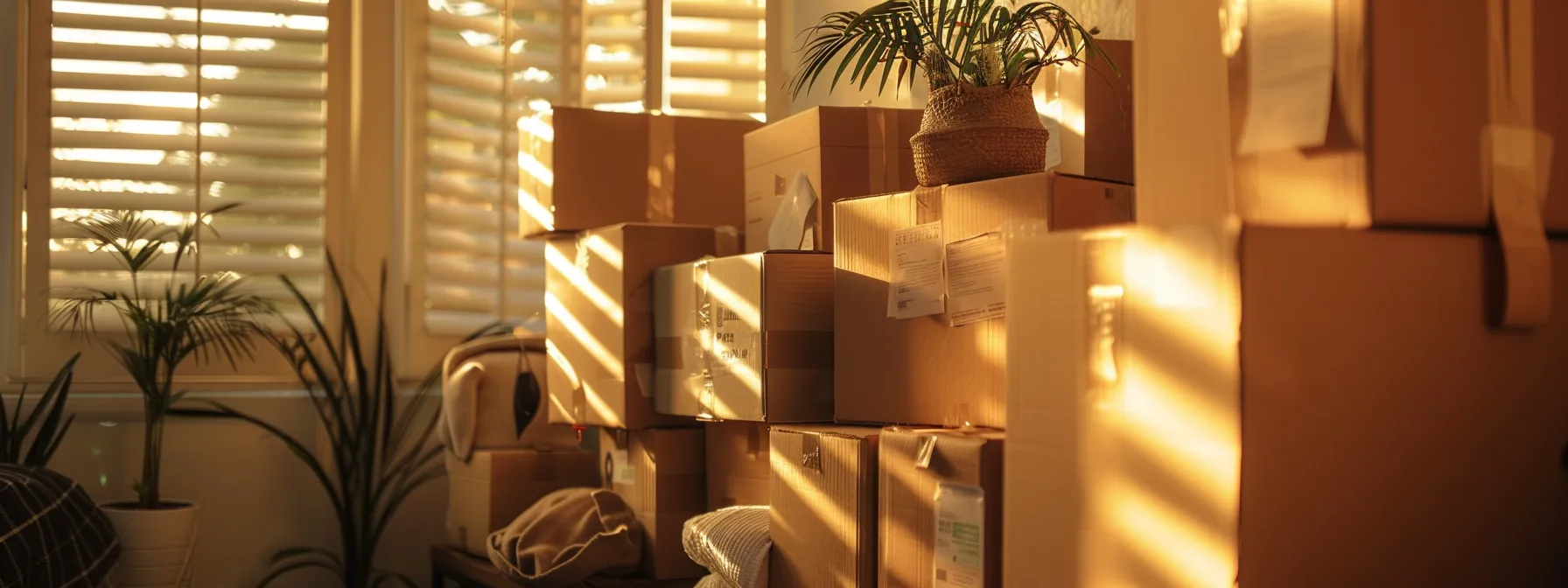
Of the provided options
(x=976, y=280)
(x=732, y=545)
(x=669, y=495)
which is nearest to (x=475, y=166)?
(x=669, y=495)

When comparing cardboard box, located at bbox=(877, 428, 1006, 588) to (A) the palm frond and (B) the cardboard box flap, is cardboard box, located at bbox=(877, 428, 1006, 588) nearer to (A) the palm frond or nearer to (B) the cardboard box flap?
(A) the palm frond

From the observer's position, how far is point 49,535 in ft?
7.41

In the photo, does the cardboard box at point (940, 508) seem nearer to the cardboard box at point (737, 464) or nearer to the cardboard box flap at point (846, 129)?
the cardboard box at point (737, 464)

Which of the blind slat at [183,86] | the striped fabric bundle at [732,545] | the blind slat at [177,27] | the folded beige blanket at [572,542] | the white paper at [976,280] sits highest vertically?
the blind slat at [177,27]

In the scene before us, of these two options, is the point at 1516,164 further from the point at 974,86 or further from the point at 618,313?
the point at 618,313

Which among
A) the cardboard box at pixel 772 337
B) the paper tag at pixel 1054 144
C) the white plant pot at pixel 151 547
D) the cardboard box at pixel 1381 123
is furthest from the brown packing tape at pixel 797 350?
the white plant pot at pixel 151 547

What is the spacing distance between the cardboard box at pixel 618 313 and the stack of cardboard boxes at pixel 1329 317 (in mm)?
1233

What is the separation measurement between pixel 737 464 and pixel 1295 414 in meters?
1.30

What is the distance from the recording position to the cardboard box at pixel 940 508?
1330 mm

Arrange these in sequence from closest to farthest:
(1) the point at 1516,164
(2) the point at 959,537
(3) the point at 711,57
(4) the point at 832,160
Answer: (1) the point at 1516,164 → (2) the point at 959,537 → (4) the point at 832,160 → (3) the point at 711,57

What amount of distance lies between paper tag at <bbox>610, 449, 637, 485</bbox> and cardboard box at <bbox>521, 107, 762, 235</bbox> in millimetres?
456

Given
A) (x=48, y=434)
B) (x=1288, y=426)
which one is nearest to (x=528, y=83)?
(x=48, y=434)

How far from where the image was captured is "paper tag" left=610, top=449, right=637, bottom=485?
2.38 meters

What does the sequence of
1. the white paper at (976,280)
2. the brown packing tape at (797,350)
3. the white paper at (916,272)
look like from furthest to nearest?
1. the brown packing tape at (797,350)
2. the white paper at (916,272)
3. the white paper at (976,280)
